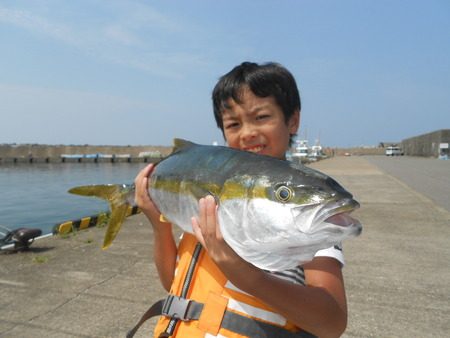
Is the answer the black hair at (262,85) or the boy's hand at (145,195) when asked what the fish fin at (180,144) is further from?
the black hair at (262,85)

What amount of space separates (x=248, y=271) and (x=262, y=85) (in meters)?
1.13

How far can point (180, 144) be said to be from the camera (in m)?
2.40

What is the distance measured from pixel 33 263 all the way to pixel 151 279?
6.58 feet

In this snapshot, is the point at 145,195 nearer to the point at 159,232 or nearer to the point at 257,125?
the point at 159,232

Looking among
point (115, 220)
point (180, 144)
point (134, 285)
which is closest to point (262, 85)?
point (180, 144)

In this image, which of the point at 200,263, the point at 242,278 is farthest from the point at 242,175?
the point at 200,263

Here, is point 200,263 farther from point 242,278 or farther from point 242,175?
point 242,175

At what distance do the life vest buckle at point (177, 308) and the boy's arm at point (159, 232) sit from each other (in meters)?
0.48

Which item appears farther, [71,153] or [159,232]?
[71,153]

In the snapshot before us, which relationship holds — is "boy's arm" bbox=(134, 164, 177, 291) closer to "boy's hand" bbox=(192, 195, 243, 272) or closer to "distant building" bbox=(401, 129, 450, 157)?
"boy's hand" bbox=(192, 195, 243, 272)

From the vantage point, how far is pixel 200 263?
2006 mm

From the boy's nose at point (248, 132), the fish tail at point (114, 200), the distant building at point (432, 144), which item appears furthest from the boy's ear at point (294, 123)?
the distant building at point (432, 144)

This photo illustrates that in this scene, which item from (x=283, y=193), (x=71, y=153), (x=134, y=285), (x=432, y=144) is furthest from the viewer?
(x=71, y=153)

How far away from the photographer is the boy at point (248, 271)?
63.4 inches
